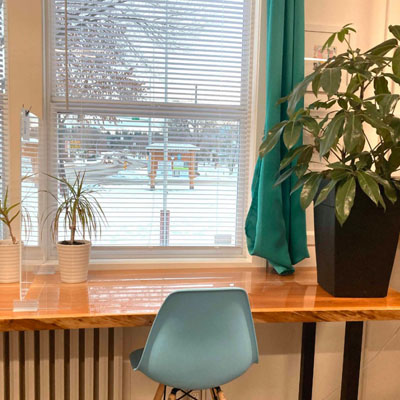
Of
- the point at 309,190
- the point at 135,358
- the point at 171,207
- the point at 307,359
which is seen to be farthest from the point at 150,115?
the point at 307,359

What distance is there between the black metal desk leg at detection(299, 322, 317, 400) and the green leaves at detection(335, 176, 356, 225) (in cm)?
67

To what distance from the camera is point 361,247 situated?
1.79 meters

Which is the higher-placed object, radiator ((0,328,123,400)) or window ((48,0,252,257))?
window ((48,0,252,257))

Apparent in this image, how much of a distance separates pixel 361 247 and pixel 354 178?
306 millimetres

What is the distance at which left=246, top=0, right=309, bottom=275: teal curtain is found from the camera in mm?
2037

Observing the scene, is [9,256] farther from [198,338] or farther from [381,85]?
[381,85]

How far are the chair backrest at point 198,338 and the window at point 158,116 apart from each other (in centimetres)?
95

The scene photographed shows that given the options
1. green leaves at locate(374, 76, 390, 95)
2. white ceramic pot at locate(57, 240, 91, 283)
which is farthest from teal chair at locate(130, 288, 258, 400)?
green leaves at locate(374, 76, 390, 95)

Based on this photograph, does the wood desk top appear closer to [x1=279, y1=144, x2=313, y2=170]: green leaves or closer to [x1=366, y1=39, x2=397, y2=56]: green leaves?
[x1=279, y1=144, x2=313, y2=170]: green leaves

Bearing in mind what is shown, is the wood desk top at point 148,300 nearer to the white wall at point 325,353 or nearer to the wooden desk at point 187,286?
the wooden desk at point 187,286

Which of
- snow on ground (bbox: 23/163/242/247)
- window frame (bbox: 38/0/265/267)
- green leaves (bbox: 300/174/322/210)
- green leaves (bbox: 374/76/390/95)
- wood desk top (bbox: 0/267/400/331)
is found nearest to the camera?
wood desk top (bbox: 0/267/400/331)

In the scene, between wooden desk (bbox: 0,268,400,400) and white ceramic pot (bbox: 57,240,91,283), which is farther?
white ceramic pot (bbox: 57,240,91,283)

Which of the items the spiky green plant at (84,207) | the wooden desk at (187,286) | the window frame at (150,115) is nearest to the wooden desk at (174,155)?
the window frame at (150,115)

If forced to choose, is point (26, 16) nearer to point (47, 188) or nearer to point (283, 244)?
point (47, 188)
